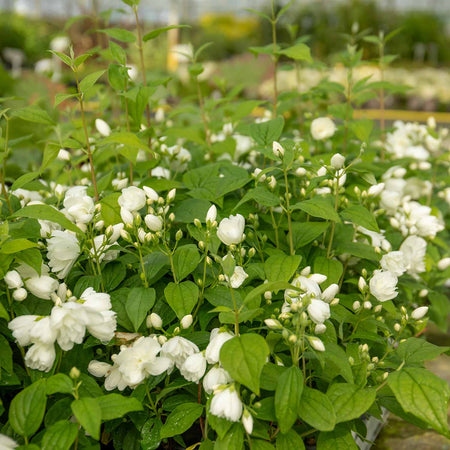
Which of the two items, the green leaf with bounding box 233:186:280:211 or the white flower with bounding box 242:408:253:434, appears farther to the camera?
the green leaf with bounding box 233:186:280:211

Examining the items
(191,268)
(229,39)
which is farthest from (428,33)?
(191,268)

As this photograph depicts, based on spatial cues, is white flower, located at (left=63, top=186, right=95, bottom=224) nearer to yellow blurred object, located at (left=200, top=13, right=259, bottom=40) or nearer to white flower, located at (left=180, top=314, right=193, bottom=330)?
white flower, located at (left=180, top=314, right=193, bottom=330)

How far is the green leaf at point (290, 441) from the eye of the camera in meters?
0.92

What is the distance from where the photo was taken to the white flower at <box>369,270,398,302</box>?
102cm

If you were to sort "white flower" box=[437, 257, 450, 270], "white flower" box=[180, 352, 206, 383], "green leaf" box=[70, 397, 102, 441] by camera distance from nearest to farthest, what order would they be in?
1. "green leaf" box=[70, 397, 102, 441]
2. "white flower" box=[180, 352, 206, 383]
3. "white flower" box=[437, 257, 450, 270]

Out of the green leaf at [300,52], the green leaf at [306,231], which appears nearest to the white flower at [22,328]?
the green leaf at [306,231]

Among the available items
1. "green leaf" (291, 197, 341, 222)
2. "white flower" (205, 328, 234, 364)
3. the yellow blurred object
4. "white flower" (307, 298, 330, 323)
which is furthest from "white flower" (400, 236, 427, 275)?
the yellow blurred object

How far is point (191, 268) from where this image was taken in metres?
1.06

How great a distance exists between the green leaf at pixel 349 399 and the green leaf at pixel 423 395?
4 centimetres

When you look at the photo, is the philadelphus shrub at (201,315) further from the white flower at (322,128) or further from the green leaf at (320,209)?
the white flower at (322,128)

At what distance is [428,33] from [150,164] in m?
11.5

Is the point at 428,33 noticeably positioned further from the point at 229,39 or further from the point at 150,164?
the point at 150,164

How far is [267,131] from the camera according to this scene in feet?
4.22

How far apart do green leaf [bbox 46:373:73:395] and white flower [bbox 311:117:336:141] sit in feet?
3.35
